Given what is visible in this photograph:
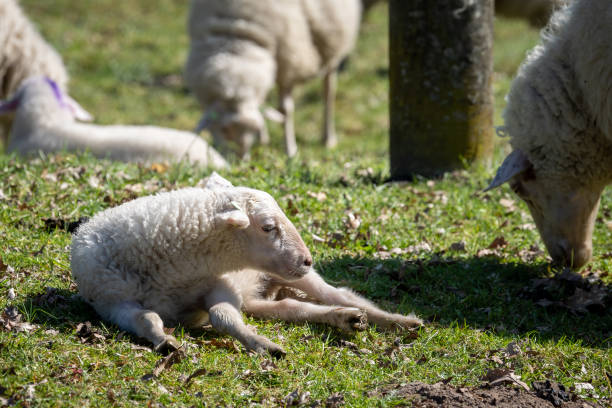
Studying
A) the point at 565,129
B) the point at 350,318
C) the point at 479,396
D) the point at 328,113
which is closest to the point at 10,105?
the point at 328,113

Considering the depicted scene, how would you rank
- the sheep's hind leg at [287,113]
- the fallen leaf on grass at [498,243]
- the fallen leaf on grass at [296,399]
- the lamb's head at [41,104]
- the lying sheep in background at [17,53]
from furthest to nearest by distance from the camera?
the sheep's hind leg at [287,113] < the lying sheep in background at [17,53] < the lamb's head at [41,104] < the fallen leaf on grass at [498,243] < the fallen leaf on grass at [296,399]

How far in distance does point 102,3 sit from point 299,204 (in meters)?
12.7

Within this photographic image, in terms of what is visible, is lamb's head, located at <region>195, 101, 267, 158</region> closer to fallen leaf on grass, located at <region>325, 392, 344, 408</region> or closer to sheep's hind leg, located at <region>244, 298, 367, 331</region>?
sheep's hind leg, located at <region>244, 298, 367, 331</region>

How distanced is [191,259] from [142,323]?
1.36 feet

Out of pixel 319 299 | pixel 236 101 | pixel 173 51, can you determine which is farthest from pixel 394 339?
pixel 173 51

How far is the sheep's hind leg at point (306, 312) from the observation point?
346 centimetres

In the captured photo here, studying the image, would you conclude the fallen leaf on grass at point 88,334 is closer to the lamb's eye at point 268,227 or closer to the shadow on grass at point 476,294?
the lamb's eye at point 268,227

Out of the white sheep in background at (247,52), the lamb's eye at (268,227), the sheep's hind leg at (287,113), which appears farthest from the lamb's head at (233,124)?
the lamb's eye at (268,227)

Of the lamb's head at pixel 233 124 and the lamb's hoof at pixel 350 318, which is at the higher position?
the lamb's hoof at pixel 350 318

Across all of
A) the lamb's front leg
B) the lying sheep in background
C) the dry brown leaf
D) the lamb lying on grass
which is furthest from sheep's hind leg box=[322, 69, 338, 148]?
the lamb's front leg

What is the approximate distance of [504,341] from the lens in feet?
11.8

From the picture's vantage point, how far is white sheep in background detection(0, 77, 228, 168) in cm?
655

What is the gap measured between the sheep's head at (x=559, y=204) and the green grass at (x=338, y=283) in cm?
20

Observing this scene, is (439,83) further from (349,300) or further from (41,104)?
(41,104)
